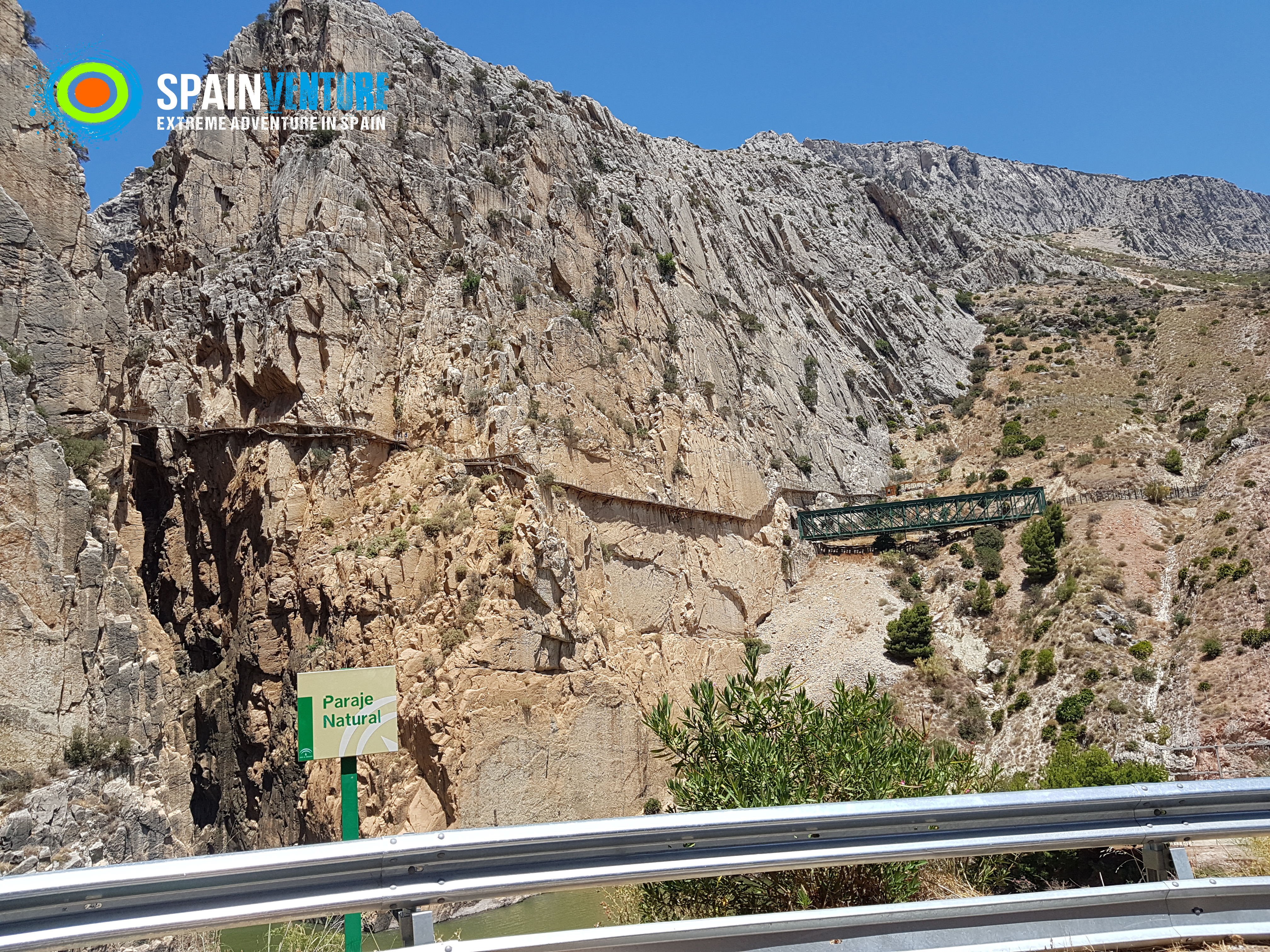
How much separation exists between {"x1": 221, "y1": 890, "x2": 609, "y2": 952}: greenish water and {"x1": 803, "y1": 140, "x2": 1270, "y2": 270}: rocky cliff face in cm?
11930

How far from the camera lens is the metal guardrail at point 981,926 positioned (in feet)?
13.9

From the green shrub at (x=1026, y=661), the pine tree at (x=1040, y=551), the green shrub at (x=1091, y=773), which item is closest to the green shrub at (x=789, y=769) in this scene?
the green shrub at (x=1091, y=773)

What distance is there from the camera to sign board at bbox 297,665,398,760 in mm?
7477

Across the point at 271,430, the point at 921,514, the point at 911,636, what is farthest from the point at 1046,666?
the point at 271,430

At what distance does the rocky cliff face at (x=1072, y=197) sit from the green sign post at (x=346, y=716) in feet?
421

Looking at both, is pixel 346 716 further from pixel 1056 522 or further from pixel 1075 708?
pixel 1056 522

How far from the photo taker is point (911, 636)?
130ft

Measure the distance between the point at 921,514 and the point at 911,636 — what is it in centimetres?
1083

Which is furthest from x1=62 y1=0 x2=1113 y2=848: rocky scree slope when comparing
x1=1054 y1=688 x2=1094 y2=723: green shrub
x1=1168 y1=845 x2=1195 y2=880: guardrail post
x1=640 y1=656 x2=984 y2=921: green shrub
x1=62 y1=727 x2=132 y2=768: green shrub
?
x1=1168 y1=845 x2=1195 y2=880: guardrail post

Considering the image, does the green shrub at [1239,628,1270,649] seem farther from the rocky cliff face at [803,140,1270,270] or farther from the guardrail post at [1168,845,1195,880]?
the rocky cliff face at [803,140,1270,270]

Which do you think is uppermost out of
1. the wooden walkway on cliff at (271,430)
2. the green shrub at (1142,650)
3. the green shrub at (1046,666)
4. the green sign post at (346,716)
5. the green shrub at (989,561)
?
the wooden walkway on cliff at (271,430)

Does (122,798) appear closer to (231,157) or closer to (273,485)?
(273,485)

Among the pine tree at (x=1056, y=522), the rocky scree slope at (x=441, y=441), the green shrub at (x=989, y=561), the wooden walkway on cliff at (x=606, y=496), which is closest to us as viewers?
the rocky scree slope at (x=441, y=441)

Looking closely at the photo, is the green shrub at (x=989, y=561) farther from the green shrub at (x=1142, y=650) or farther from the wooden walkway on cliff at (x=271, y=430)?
the wooden walkway on cliff at (x=271, y=430)
